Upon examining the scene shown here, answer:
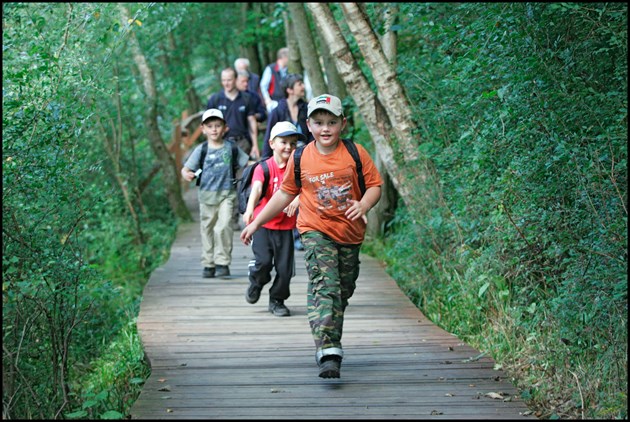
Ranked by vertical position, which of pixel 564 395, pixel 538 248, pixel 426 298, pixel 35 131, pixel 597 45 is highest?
pixel 597 45

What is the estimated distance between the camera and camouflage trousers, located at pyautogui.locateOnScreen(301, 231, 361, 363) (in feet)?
21.5

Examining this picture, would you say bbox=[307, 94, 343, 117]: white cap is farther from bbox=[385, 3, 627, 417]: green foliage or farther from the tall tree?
the tall tree

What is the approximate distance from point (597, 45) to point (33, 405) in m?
5.03

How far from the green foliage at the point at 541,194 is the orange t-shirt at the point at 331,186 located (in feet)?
3.89

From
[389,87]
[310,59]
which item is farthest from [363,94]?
[310,59]

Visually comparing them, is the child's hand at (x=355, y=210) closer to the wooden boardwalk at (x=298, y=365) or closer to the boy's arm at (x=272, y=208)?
the boy's arm at (x=272, y=208)

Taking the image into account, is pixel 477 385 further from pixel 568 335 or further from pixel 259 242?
pixel 259 242

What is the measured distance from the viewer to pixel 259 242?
9.15 m

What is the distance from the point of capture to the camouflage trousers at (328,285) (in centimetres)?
Answer: 655

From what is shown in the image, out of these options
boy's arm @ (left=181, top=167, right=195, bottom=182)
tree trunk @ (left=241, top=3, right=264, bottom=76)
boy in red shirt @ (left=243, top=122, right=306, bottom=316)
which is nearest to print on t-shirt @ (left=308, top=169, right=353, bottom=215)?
boy in red shirt @ (left=243, top=122, right=306, bottom=316)

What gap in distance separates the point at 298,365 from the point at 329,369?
2.98ft

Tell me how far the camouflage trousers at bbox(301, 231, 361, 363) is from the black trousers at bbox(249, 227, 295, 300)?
6.97 ft

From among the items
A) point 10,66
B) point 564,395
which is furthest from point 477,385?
point 10,66

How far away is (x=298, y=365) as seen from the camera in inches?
287
